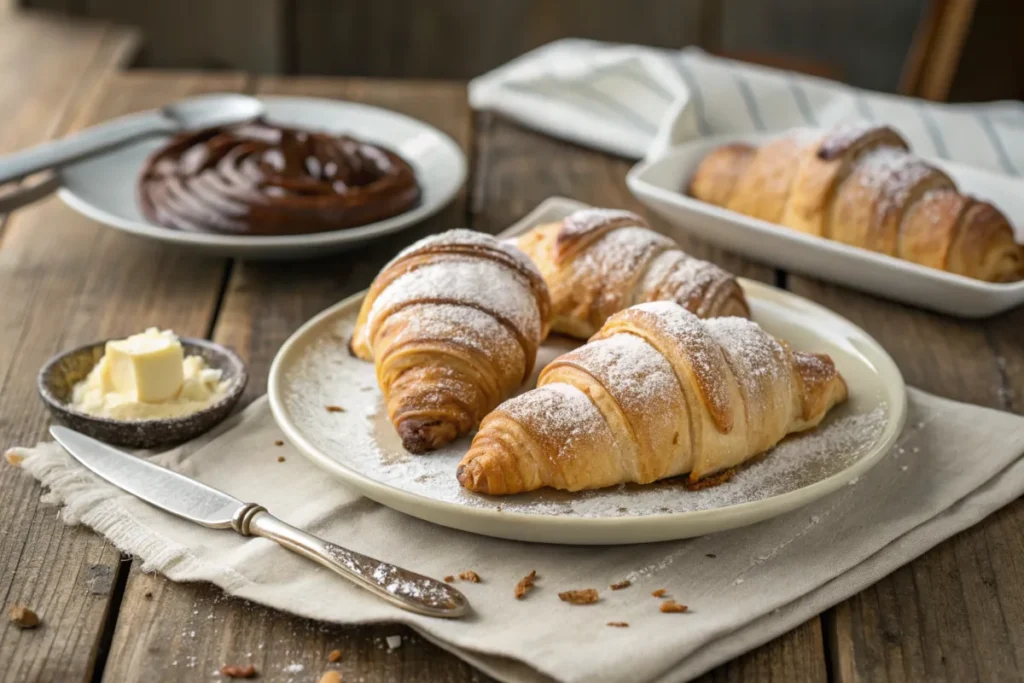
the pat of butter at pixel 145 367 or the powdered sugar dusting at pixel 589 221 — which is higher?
the powdered sugar dusting at pixel 589 221

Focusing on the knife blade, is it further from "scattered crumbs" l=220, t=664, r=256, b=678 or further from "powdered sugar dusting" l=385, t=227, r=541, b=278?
"powdered sugar dusting" l=385, t=227, r=541, b=278

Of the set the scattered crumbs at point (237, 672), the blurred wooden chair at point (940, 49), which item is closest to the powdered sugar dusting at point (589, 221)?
the scattered crumbs at point (237, 672)

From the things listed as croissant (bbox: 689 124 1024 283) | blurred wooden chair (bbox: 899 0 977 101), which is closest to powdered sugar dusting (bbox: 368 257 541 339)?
croissant (bbox: 689 124 1024 283)

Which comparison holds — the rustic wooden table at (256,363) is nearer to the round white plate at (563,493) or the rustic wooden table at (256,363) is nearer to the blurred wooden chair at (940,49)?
the round white plate at (563,493)

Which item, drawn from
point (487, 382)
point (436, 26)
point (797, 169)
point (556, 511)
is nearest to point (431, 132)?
point (797, 169)

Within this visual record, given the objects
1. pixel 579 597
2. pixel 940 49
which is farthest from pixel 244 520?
pixel 940 49
